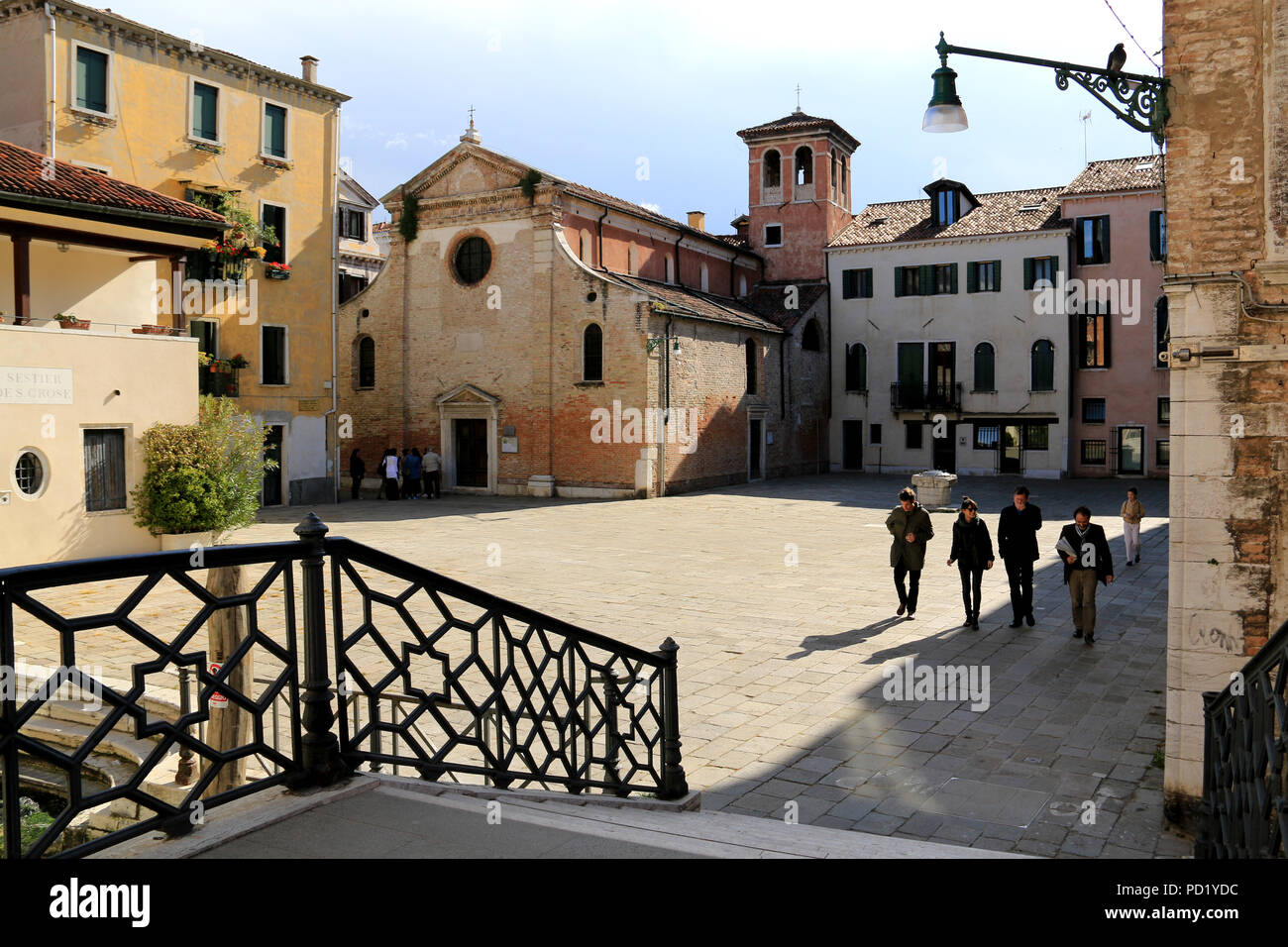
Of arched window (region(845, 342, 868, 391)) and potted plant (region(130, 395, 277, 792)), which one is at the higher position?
arched window (region(845, 342, 868, 391))

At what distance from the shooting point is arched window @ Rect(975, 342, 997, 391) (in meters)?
38.4

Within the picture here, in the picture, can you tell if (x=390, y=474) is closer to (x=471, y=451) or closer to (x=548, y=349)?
(x=471, y=451)

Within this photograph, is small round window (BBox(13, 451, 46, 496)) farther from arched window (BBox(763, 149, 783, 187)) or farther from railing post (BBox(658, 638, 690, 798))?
arched window (BBox(763, 149, 783, 187))

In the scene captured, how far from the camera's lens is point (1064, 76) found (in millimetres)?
7086

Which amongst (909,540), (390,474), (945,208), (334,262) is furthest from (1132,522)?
(945,208)

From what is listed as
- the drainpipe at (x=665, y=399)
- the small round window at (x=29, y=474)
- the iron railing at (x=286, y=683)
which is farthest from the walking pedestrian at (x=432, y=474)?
the iron railing at (x=286, y=683)

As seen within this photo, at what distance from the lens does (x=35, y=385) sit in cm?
1598

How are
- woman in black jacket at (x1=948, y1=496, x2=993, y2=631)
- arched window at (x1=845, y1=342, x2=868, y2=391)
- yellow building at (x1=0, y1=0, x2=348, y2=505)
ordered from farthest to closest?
arched window at (x1=845, y1=342, x2=868, y2=391), yellow building at (x1=0, y1=0, x2=348, y2=505), woman in black jacket at (x1=948, y1=496, x2=993, y2=631)

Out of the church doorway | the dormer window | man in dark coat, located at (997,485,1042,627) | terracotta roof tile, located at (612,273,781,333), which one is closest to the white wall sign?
man in dark coat, located at (997,485,1042,627)

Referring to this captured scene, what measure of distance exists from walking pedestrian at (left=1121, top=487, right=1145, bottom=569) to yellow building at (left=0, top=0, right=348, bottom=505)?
20.7 metres

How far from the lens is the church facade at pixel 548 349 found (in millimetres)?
29547

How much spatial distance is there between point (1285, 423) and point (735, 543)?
43.4ft
